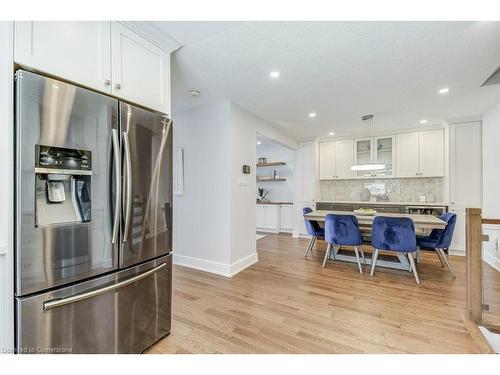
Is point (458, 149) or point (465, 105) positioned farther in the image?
point (458, 149)

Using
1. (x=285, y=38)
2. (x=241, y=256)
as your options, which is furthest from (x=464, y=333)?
(x=285, y=38)

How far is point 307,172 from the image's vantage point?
18.8 feet

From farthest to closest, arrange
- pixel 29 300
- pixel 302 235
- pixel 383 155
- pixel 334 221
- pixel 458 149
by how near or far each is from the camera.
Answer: pixel 302 235 → pixel 383 155 → pixel 458 149 → pixel 334 221 → pixel 29 300

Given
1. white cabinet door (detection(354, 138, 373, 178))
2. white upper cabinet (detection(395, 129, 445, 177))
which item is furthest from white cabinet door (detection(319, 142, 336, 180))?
white upper cabinet (detection(395, 129, 445, 177))

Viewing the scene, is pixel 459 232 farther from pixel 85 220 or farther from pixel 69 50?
pixel 69 50

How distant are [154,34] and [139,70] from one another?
1.14 feet

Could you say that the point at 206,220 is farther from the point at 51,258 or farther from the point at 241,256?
the point at 51,258

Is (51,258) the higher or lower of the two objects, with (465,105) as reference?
lower

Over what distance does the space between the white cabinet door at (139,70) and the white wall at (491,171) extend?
464 centimetres

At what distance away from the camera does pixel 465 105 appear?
11.4ft

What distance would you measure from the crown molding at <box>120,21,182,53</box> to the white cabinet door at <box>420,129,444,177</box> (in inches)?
195

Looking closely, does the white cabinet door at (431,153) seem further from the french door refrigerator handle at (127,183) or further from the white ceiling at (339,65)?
the french door refrigerator handle at (127,183)

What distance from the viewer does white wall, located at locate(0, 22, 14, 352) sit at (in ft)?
3.57

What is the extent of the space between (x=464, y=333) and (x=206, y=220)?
2.94 m
